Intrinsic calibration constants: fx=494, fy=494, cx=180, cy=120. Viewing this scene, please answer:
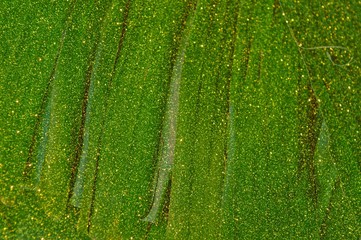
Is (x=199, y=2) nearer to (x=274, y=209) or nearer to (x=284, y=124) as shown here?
(x=284, y=124)

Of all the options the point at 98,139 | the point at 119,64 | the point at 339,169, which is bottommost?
the point at 339,169

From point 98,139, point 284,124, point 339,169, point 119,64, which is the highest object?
point 119,64

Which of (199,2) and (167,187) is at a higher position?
(199,2)

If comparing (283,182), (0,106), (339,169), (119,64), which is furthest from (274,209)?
(0,106)

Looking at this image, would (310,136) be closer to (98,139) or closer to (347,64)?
(347,64)

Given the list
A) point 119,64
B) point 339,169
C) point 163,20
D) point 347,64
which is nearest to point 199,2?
point 163,20

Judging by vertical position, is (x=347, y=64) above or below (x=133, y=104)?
below
